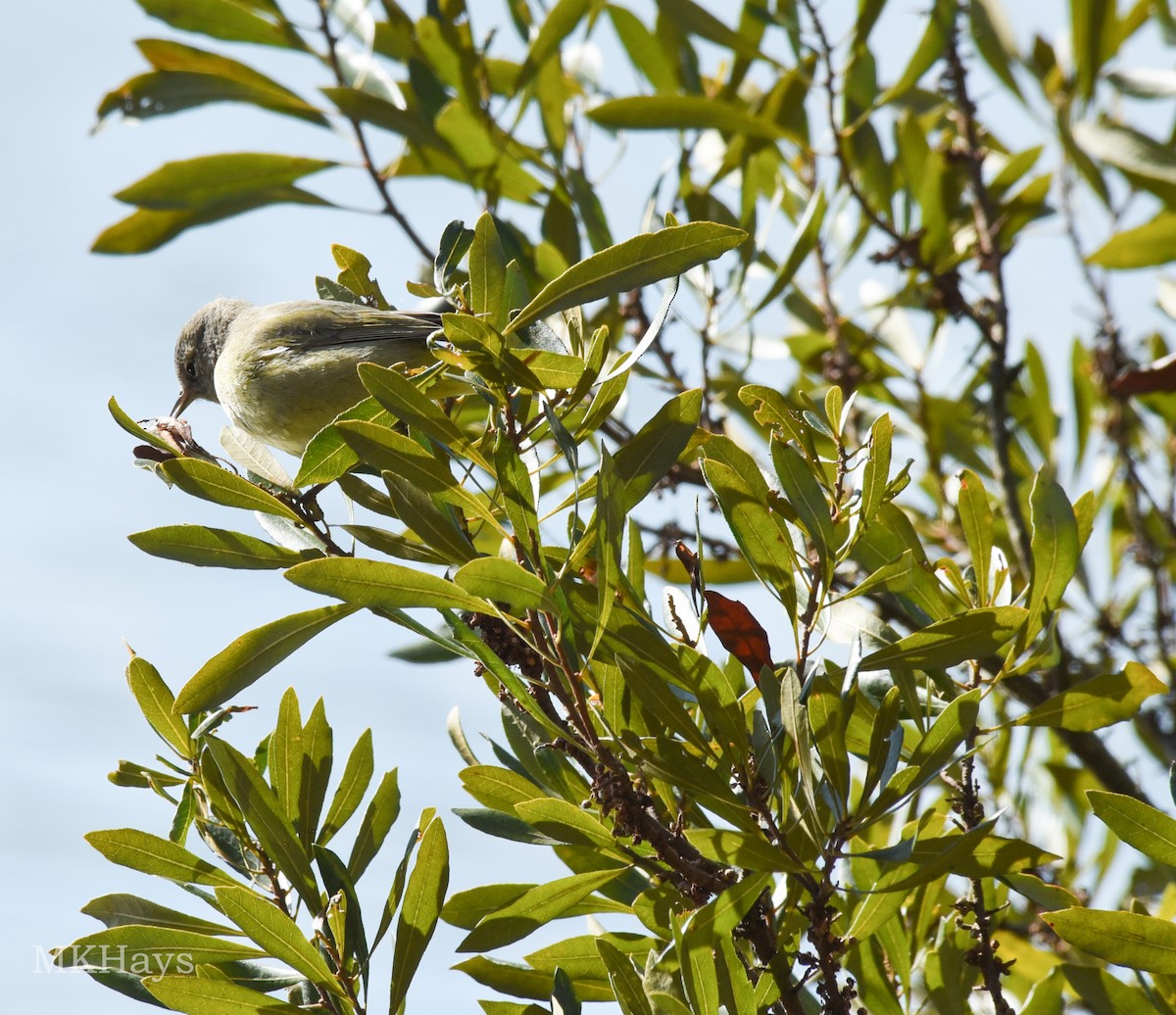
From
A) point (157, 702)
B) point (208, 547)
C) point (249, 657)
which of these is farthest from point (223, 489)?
point (157, 702)

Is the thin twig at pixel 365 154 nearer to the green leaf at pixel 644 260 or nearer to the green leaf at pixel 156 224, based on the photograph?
the green leaf at pixel 156 224

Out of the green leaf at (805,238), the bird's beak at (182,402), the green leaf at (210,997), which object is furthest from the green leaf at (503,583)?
the bird's beak at (182,402)

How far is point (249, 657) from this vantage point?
1391mm

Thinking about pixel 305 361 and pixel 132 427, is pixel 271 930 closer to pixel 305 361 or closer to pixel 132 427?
pixel 132 427

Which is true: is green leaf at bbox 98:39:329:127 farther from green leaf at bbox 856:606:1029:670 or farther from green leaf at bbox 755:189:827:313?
green leaf at bbox 856:606:1029:670

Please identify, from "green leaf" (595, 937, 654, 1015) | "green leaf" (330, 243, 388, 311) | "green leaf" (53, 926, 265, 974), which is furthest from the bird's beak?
"green leaf" (595, 937, 654, 1015)

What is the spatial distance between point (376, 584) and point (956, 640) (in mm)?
669

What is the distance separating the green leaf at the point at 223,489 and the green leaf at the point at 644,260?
0.42m

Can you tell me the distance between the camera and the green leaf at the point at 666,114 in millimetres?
2682

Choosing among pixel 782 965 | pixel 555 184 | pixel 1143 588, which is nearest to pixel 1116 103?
pixel 1143 588

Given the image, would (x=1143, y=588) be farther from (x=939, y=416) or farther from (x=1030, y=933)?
(x=1030, y=933)

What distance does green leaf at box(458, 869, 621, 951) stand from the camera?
58.4 inches

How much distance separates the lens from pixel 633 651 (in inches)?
54.3

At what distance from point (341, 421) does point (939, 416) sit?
234cm
